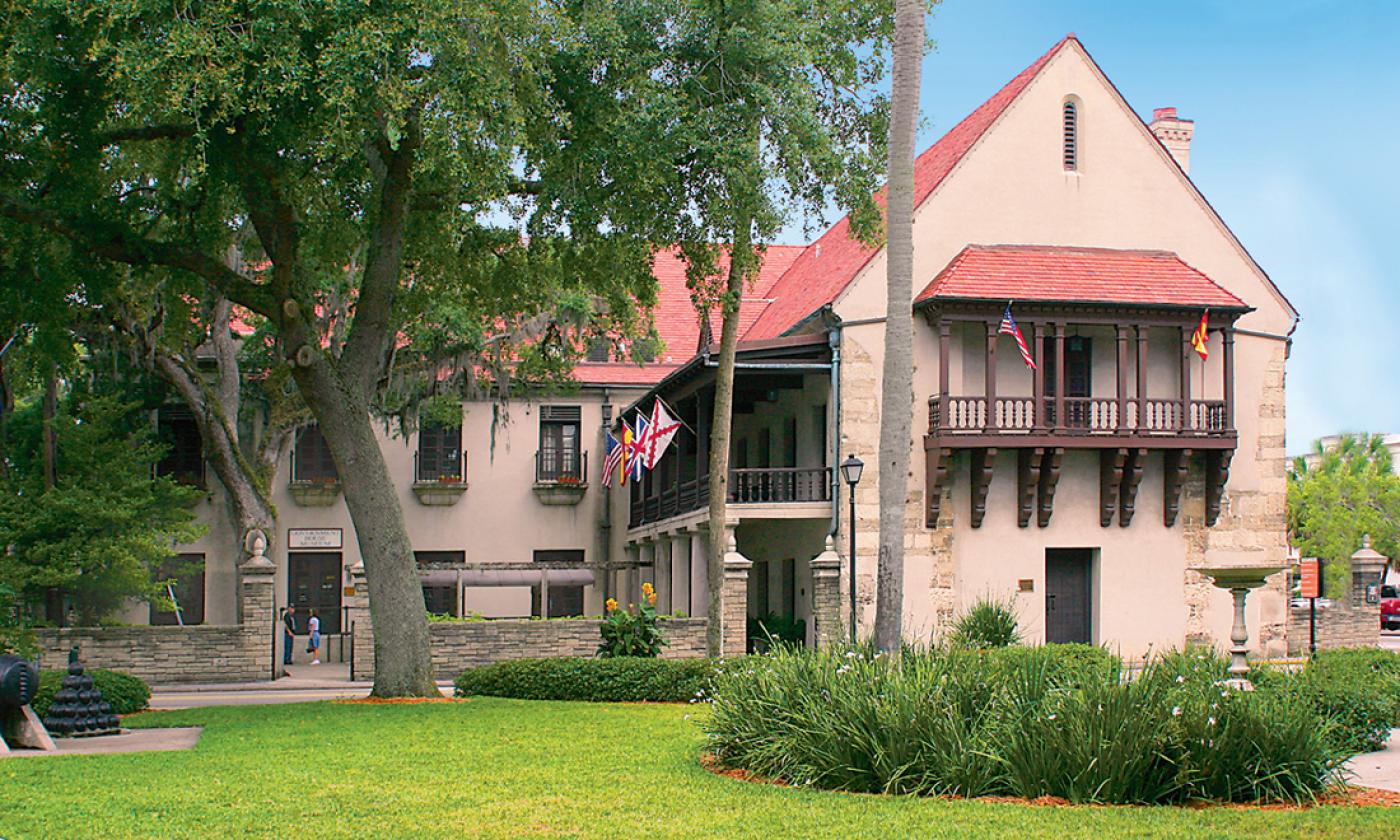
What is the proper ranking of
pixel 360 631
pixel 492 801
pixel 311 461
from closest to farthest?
pixel 492 801 < pixel 360 631 < pixel 311 461

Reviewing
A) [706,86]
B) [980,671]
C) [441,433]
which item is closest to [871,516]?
[706,86]

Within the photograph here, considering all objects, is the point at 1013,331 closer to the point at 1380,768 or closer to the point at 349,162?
the point at 349,162

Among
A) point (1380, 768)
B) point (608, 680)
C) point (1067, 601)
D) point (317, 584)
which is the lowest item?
point (608, 680)

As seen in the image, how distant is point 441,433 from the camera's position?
140 feet

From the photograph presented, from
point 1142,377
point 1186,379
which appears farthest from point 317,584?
point 1186,379

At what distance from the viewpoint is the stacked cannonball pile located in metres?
17.5

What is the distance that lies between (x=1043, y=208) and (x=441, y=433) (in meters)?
17.8

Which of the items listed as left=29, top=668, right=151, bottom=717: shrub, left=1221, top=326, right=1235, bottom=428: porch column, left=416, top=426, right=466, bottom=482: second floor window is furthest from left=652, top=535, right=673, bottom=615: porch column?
left=29, top=668, right=151, bottom=717: shrub

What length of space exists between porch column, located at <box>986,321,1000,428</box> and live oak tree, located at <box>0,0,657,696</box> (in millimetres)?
7758

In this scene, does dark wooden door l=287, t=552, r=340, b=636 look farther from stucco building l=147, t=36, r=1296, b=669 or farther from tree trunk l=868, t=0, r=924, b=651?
tree trunk l=868, t=0, r=924, b=651

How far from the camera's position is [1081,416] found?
31.8 metres

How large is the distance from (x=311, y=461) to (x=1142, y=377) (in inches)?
861

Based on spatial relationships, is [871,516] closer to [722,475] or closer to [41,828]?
[722,475]

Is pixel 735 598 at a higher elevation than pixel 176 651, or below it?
higher
